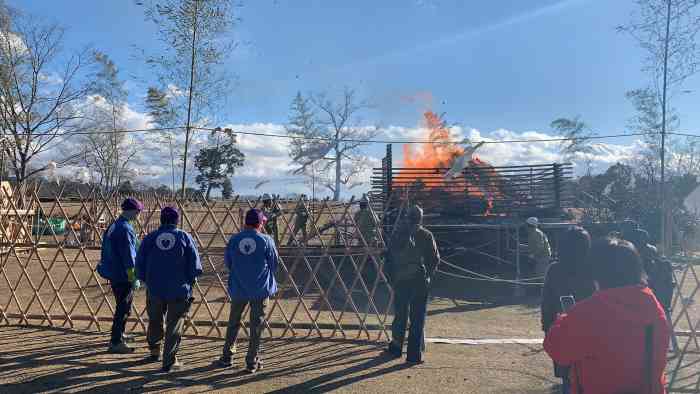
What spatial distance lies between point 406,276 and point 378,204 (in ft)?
24.4

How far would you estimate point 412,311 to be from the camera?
196 inches

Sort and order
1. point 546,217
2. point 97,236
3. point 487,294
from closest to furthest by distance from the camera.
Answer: point 97,236 → point 487,294 → point 546,217

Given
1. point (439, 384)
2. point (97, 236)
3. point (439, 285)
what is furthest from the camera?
point (439, 285)

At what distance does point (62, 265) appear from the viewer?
41.9 feet

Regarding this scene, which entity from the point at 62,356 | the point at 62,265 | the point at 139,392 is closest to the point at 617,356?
the point at 139,392

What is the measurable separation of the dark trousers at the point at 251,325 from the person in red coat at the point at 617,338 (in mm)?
2987

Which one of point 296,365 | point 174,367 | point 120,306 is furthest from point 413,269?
point 120,306

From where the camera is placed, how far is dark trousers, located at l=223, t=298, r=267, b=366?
4.49 m

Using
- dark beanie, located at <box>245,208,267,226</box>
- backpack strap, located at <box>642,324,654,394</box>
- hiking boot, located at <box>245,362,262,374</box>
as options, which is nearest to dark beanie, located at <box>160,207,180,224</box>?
dark beanie, located at <box>245,208,267,226</box>

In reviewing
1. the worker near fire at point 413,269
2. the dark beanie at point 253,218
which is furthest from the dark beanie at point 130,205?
the worker near fire at point 413,269

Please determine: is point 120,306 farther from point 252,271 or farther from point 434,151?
point 434,151

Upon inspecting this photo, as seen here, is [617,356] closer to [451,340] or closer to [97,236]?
[451,340]

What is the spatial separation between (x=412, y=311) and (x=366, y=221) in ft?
14.3

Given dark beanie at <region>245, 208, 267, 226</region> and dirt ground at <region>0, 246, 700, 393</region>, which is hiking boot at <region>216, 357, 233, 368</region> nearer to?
dirt ground at <region>0, 246, 700, 393</region>
